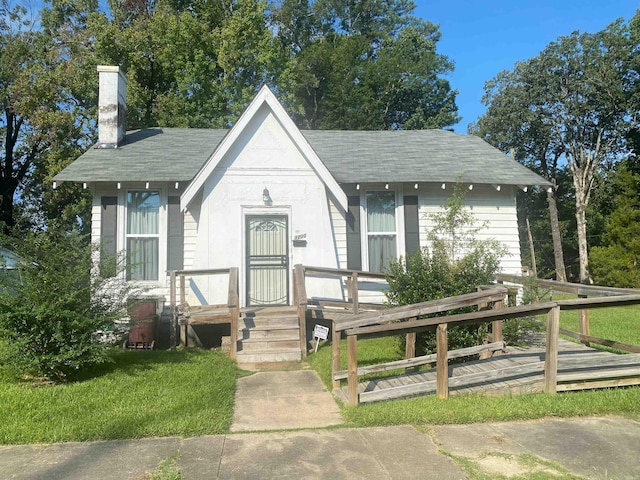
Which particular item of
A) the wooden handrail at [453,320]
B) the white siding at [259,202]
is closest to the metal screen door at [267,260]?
the white siding at [259,202]

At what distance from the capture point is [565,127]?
3762cm

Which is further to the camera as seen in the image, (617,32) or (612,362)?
(617,32)

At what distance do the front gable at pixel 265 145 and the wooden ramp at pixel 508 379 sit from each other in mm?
4803

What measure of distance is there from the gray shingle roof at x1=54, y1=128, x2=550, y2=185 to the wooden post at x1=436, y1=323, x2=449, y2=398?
5.38 metres

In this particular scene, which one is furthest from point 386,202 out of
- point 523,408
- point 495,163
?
point 523,408

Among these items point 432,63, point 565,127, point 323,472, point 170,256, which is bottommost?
point 323,472

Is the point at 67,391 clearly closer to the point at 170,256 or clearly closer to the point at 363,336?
the point at 363,336

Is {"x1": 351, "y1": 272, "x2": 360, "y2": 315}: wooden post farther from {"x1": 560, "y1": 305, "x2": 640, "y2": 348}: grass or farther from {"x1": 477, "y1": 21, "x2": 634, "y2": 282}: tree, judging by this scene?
{"x1": 477, "y1": 21, "x2": 634, "y2": 282}: tree

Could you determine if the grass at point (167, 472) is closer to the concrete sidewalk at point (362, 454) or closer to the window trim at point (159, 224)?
the concrete sidewalk at point (362, 454)

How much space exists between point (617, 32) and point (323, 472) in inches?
1607

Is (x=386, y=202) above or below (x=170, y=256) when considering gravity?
above

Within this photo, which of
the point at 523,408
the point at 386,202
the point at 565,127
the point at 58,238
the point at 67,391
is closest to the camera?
the point at 523,408

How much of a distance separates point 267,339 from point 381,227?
436 centimetres

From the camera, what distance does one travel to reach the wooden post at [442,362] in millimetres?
5418
